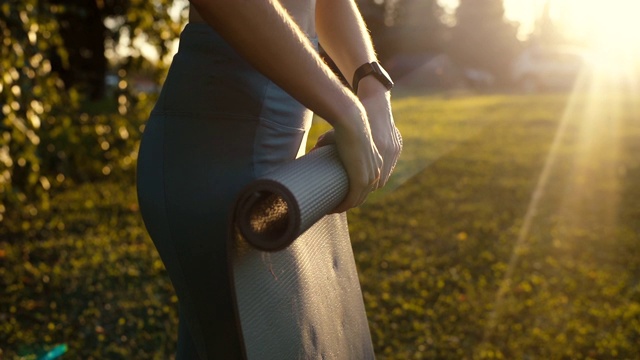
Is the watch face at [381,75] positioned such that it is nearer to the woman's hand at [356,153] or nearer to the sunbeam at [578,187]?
the woman's hand at [356,153]

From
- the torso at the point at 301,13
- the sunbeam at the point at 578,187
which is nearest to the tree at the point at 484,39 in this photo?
the sunbeam at the point at 578,187

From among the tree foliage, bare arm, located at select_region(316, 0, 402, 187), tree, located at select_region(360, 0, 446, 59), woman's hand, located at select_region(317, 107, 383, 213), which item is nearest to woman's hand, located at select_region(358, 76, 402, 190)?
bare arm, located at select_region(316, 0, 402, 187)

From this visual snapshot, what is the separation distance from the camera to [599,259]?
5.77 metres

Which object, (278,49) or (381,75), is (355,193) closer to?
(278,49)

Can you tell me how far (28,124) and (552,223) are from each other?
4304 millimetres

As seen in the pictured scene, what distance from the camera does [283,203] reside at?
1186 millimetres

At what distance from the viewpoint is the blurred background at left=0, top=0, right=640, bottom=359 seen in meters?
4.25

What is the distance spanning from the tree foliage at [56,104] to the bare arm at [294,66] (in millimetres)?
4342

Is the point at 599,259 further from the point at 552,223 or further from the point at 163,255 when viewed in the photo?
the point at 163,255

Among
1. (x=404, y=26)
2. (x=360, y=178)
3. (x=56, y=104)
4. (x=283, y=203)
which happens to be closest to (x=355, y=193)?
(x=360, y=178)

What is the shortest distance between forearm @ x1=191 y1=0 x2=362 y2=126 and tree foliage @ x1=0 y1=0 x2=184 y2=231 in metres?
4.34

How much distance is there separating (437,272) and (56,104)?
3376mm

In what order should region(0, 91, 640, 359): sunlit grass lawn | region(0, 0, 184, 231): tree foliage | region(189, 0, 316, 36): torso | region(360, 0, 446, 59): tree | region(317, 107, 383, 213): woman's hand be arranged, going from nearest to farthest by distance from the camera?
region(317, 107, 383, 213): woman's hand
region(189, 0, 316, 36): torso
region(0, 91, 640, 359): sunlit grass lawn
region(0, 0, 184, 231): tree foliage
region(360, 0, 446, 59): tree

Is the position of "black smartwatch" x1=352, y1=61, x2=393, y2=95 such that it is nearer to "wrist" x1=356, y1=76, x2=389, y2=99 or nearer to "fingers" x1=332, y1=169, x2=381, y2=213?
"wrist" x1=356, y1=76, x2=389, y2=99
